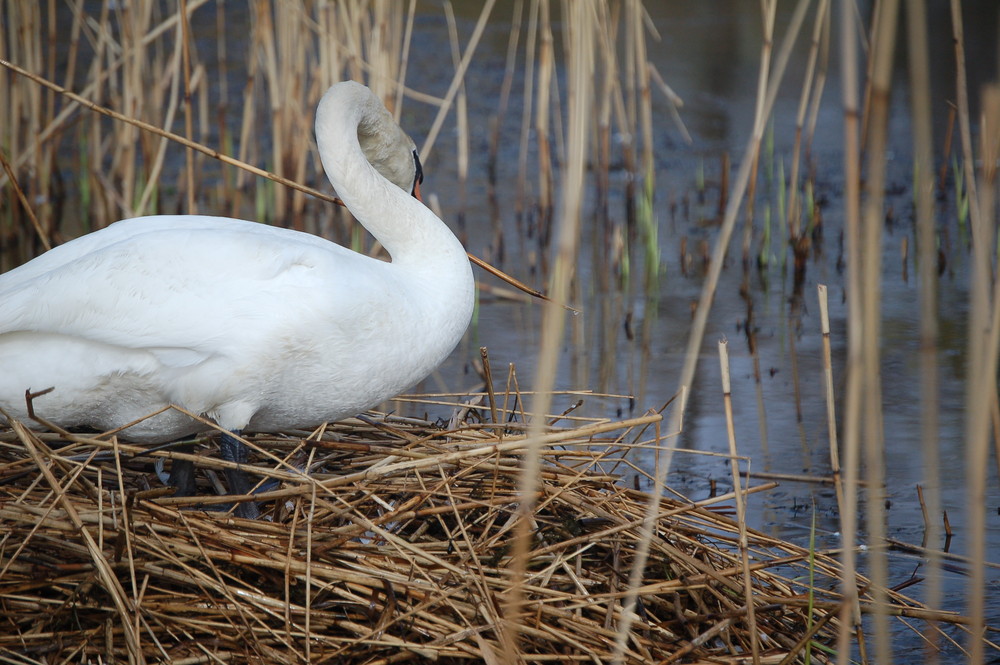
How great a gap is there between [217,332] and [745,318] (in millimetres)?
3750

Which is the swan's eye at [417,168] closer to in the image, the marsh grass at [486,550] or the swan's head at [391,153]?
the swan's head at [391,153]

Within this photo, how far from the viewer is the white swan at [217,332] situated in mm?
2734

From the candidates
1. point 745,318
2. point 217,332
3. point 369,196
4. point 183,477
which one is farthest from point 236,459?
point 745,318

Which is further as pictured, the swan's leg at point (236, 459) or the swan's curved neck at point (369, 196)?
the swan's curved neck at point (369, 196)

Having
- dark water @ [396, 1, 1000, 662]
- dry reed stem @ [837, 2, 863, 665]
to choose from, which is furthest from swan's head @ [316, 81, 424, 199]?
dry reed stem @ [837, 2, 863, 665]

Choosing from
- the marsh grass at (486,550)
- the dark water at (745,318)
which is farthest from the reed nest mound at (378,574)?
the dark water at (745,318)

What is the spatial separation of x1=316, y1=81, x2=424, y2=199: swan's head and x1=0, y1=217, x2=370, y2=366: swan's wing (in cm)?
50

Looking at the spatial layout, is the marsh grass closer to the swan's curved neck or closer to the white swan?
the white swan

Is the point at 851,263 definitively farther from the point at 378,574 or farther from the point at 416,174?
the point at 416,174

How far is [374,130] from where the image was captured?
133 inches

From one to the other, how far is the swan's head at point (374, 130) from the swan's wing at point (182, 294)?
50 centimetres

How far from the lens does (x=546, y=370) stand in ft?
5.44

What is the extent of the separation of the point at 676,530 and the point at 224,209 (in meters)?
5.65

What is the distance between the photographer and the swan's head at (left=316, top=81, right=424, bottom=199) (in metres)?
3.18
